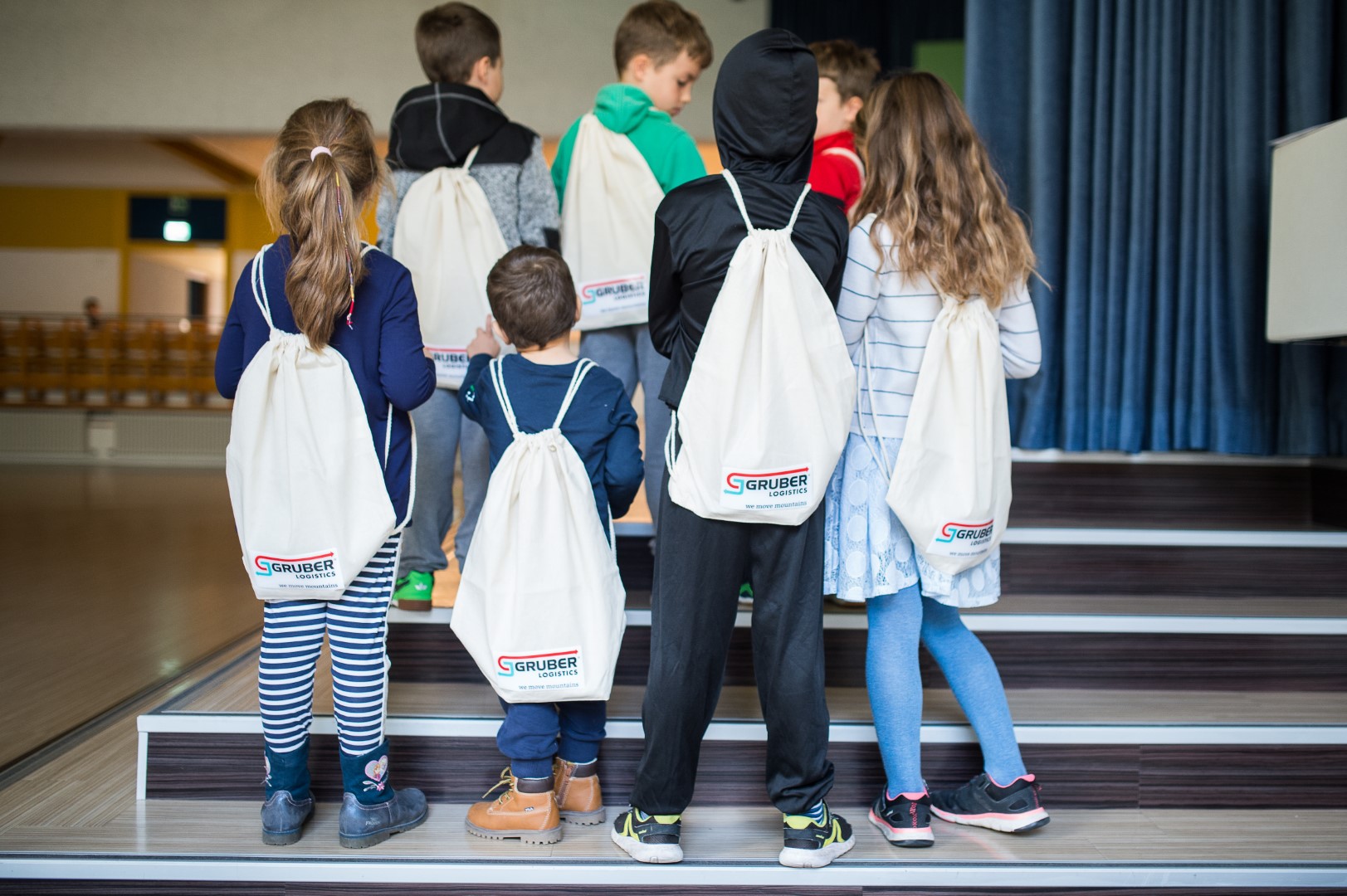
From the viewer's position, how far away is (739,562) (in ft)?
4.95

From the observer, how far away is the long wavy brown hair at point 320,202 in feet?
4.90

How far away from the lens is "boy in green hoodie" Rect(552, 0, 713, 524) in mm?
2084

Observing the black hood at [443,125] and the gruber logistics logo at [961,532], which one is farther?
the black hood at [443,125]

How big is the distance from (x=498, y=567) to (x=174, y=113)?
21.5 ft

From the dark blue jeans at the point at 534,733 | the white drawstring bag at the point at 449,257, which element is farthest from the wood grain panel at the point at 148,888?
the white drawstring bag at the point at 449,257

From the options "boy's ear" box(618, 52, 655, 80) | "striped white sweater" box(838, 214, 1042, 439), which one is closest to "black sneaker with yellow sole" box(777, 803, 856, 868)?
"striped white sweater" box(838, 214, 1042, 439)

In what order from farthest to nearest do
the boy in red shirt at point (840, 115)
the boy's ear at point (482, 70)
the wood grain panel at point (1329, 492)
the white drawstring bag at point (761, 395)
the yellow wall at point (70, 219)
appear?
1. the yellow wall at point (70, 219)
2. the wood grain panel at point (1329, 492)
3. the boy in red shirt at point (840, 115)
4. the boy's ear at point (482, 70)
5. the white drawstring bag at point (761, 395)

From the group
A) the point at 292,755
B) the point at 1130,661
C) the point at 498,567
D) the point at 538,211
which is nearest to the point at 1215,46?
the point at 1130,661

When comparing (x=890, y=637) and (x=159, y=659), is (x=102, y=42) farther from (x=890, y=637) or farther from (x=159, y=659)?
(x=890, y=637)

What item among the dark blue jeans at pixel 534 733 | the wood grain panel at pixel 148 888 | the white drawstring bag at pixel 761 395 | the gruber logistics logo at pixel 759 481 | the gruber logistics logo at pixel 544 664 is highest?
the white drawstring bag at pixel 761 395

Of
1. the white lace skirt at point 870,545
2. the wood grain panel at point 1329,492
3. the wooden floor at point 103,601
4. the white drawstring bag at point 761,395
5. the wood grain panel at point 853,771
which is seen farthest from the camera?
the wood grain panel at point 1329,492

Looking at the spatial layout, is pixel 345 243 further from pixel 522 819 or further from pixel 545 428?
pixel 522 819

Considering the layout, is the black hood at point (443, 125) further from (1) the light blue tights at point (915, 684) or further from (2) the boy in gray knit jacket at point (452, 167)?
(1) the light blue tights at point (915, 684)

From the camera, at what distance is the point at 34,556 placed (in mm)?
4211
